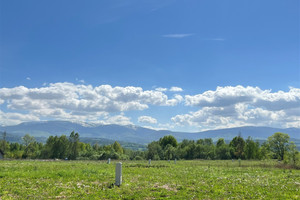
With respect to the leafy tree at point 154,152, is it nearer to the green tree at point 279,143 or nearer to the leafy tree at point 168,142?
the leafy tree at point 168,142

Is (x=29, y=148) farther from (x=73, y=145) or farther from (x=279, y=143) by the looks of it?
(x=279, y=143)

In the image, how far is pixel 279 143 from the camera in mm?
68562

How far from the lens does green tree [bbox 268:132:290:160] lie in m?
67.3

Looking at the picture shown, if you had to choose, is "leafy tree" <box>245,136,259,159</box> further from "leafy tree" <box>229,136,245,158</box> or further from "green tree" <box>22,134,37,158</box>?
"green tree" <box>22,134,37,158</box>

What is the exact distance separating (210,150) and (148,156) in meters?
33.5

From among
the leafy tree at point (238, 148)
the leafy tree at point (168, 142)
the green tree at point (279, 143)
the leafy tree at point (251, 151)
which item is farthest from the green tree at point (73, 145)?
the green tree at point (279, 143)

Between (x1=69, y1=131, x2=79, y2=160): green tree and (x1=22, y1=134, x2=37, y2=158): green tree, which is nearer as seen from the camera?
(x1=69, y1=131, x2=79, y2=160): green tree

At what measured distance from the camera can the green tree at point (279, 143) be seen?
221ft

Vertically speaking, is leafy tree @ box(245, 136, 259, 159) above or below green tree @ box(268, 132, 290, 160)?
below

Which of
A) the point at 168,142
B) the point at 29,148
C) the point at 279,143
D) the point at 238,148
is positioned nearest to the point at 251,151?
the point at 238,148

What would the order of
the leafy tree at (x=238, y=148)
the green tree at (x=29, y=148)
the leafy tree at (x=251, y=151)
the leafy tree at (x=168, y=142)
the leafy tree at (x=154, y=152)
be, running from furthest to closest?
the leafy tree at (x=168, y=142), the green tree at (x=29, y=148), the leafy tree at (x=154, y=152), the leafy tree at (x=238, y=148), the leafy tree at (x=251, y=151)

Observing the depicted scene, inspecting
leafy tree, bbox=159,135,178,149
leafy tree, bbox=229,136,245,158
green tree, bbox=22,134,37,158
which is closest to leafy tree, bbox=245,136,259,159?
leafy tree, bbox=229,136,245,158

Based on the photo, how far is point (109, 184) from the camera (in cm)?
1571

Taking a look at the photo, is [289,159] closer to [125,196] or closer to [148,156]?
[125,196]
